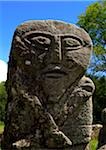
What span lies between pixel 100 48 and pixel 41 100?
29.5 meters

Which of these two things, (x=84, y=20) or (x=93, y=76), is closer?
(x=93, y=76)

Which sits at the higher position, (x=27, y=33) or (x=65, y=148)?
(x=27, y=33)

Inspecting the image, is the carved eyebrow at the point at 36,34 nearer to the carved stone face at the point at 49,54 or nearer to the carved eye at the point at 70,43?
the carved stone face at the point at 49,54

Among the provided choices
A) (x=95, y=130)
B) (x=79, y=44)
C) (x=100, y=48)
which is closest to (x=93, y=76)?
(x=100, y=48)

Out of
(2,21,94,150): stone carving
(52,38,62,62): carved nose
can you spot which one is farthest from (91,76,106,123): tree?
(52,38,62,62): carved nose

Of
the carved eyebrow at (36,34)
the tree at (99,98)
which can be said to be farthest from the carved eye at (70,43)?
the tree at (99,98)

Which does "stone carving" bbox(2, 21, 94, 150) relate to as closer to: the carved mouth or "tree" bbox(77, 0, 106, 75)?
the carved mouth

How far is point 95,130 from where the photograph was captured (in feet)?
58.0

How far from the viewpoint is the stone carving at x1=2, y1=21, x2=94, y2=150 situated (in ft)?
18.6

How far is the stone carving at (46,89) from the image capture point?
566 centimetres

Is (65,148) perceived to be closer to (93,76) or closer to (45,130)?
(45,130)

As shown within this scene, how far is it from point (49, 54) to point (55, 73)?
0.25 metres

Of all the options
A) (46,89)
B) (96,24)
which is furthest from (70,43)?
(96,24)

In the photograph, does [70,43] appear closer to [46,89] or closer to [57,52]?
[57,52]
